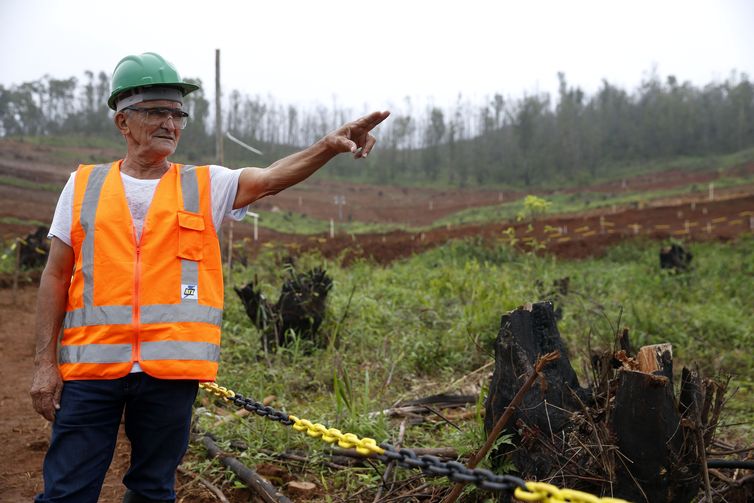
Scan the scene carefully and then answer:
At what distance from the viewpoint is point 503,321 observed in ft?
9.18

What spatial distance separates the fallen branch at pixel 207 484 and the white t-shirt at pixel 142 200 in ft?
4.23

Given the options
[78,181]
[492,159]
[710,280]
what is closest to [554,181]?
[492,159]

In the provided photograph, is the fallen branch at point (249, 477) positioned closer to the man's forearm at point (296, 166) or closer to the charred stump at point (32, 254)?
the man's forearm at point (296, 166)

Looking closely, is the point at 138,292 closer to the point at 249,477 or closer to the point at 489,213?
the point at 249,477

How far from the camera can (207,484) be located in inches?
125

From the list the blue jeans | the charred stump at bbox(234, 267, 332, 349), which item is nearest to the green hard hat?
the blue jeans

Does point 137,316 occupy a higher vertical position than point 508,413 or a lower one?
higher

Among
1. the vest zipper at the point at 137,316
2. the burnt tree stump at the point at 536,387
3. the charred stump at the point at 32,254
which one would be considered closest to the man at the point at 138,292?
the vest zipper at the point at 137,316

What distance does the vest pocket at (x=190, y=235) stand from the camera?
2133 millimetres

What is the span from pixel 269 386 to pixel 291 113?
62701 millimetres

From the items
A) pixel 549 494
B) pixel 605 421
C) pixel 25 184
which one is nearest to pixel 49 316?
pixel 549 494

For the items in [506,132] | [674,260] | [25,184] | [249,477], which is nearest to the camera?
[249,477]

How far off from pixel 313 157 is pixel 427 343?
3.41m

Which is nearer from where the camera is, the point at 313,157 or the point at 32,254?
the point at 313,157
